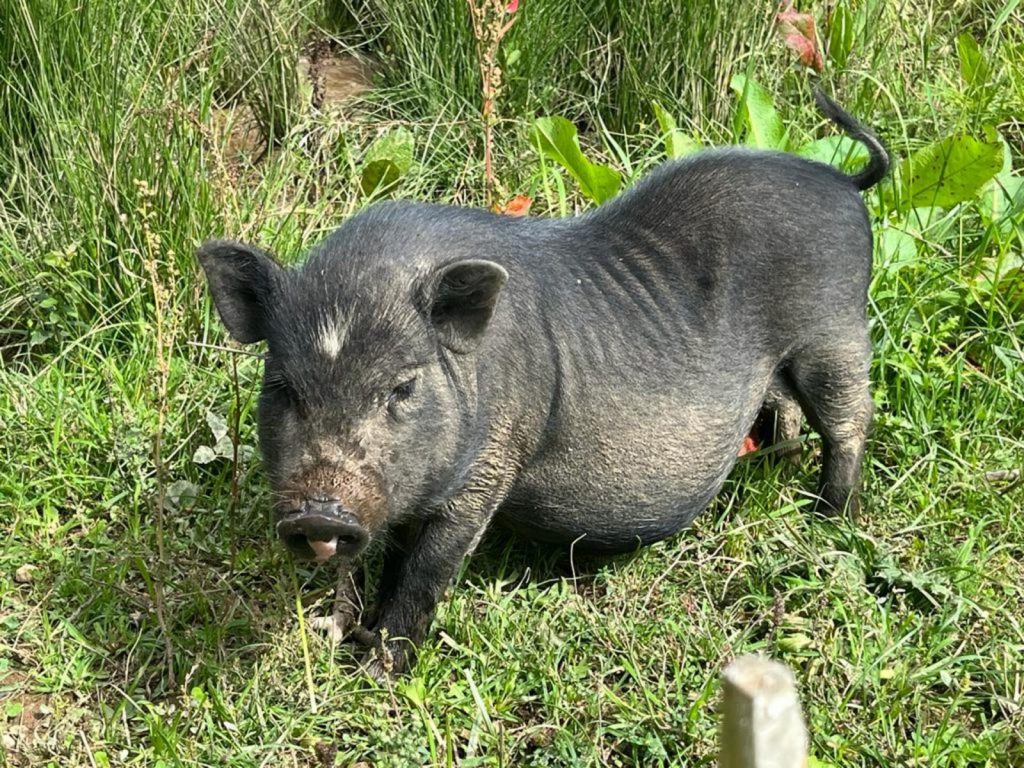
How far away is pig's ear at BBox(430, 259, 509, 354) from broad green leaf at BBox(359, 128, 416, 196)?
2021 millimetres

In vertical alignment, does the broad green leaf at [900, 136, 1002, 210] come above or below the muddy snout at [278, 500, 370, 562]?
above

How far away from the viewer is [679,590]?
4023mm

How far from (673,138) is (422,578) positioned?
2.19m

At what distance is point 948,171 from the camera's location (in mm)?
4992

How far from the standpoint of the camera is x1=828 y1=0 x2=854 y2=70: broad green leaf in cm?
578

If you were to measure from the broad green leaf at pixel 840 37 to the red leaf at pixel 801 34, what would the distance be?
185 mm

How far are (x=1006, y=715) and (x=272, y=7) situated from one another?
3.91m

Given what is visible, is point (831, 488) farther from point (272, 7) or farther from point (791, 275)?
point (272, 7)

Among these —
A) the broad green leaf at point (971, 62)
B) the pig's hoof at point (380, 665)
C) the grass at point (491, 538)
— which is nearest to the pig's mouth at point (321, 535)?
the grass at point (491, 538)

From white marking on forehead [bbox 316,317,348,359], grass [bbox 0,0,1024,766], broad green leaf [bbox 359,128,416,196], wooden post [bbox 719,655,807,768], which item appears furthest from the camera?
broad green leaf [bbox 359,128,416,196]

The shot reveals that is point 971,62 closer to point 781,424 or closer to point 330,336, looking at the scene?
point 781,424

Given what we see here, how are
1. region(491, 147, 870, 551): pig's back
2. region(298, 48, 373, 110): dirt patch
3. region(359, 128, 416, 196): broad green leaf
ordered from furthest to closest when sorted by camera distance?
region(298, 48, 373, 110): dirt patch < region(359, 128, 416, 196): broad green leaf < region(491, 147, 870, 551): pig's back

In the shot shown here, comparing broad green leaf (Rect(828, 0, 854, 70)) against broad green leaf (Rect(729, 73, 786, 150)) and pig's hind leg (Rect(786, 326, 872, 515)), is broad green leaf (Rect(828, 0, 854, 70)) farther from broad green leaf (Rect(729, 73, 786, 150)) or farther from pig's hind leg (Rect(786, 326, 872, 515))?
pig's hind leg (Rect(786, 326, 872, 515))

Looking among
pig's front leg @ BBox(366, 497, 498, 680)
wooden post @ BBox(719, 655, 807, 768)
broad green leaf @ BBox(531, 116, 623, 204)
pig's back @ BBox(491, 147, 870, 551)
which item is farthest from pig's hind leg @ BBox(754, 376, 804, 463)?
wooden post @ BBox(719, 655, 807, 768)
